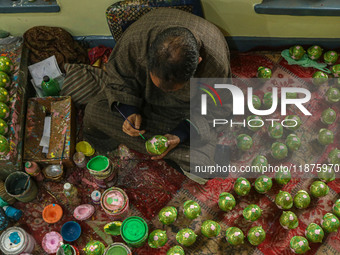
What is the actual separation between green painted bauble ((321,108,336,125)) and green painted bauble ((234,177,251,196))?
2.50 ft

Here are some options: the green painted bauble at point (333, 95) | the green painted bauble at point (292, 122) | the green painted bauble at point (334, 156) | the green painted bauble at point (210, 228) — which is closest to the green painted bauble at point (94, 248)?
the green painted bauble at point (210, 228)

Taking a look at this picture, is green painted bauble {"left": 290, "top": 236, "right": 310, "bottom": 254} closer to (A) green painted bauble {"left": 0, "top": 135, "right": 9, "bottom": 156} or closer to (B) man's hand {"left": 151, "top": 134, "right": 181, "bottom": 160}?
(B) man's hand {"left": 151, "top": 134, "right": 181, "bottom": 160}

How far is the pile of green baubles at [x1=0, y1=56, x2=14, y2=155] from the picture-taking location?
2148 millimetres

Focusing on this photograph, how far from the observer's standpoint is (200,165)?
7.04 feet

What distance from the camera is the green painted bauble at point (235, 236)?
2.05m

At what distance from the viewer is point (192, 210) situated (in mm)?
2117

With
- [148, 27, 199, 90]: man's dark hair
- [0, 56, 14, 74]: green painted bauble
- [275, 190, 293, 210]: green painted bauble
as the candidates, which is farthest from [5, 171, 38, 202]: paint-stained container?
[275, 190, 293, 210]: green painted bauble

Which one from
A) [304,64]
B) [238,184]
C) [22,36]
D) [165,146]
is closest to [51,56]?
[22,36]

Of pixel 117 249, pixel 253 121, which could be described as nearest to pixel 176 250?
pixel 117 249

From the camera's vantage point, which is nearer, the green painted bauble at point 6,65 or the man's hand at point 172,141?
the man's hand at point 172,141

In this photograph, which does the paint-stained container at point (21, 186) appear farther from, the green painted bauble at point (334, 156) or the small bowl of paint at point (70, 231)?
the green painted bauble at point (334, 156)

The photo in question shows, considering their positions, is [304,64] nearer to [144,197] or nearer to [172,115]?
[172,115]

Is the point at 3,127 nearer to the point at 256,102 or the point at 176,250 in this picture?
the point at 176,250

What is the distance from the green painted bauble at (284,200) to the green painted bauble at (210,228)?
1.40 feet
